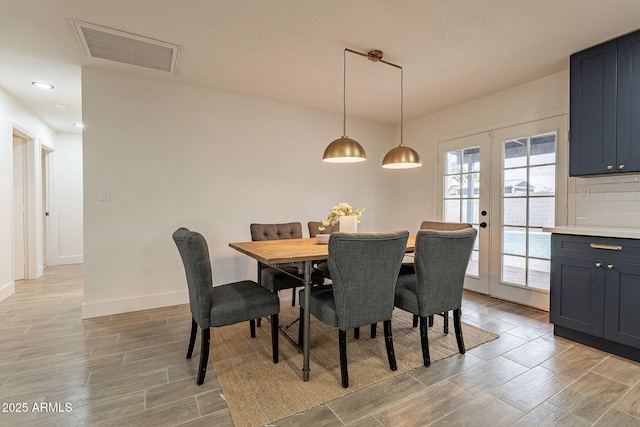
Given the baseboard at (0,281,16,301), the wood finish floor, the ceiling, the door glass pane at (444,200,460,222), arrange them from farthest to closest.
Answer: the door glass pane at (444,200,460,222) < the baseboard at (0,281,16,301) < the ceiling < the wood finish floor

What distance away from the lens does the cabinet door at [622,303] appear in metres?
2.13

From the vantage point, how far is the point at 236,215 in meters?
3.71

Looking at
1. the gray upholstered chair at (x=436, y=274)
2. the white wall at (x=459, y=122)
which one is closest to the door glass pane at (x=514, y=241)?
the white wall at (x=459, y=122)

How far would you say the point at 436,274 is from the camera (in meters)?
2.06

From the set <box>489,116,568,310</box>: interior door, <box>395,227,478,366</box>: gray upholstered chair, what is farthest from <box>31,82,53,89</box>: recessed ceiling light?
<box>489,116,568,310</box>: interior door

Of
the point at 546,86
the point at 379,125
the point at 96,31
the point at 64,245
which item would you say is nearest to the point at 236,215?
the point at 96,31

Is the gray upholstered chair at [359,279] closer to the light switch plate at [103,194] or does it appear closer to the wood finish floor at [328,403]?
the wood finish floor at [328,403]

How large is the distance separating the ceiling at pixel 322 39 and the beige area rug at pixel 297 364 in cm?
247

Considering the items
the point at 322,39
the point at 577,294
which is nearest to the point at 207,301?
the point at 322,39

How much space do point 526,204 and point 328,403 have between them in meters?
3.04

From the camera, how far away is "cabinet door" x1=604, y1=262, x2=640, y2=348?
213cm

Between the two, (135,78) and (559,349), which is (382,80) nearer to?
(135,78)

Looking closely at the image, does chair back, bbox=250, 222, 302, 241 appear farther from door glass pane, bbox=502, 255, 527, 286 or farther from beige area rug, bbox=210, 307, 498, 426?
door glass pane, bbox=502, 255, 527, 286

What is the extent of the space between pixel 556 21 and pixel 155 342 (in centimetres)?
393
